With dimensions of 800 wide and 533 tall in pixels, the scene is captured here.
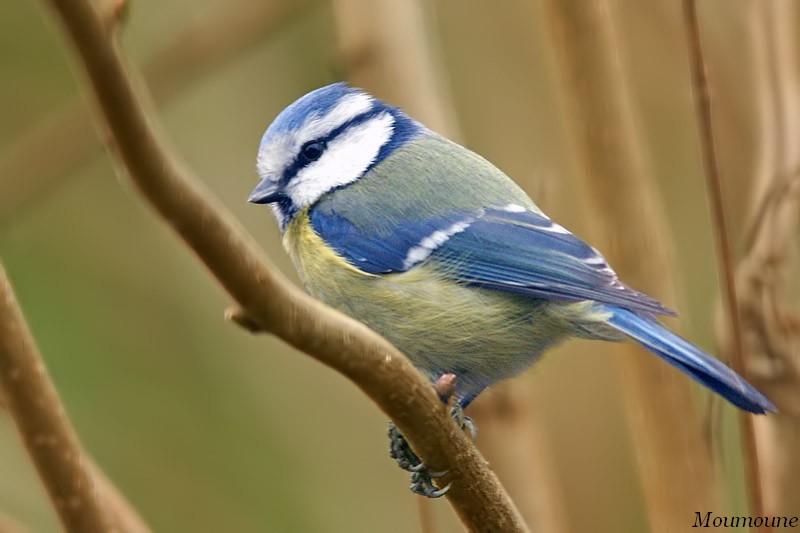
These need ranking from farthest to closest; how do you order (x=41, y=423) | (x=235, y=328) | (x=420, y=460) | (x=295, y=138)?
(x=235, y=328), (x=295, y=138), (x=420, y=460), (x=41, y=423)

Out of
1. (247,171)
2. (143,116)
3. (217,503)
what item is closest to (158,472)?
(217,503)

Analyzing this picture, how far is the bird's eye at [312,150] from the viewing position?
1545 millimetres

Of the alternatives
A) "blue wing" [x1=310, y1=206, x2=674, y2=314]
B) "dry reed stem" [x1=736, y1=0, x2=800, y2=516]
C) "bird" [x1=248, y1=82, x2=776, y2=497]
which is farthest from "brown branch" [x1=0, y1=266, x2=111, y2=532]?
"dry reed stem" [x1=736, y1=0, x2=800, y2=516]

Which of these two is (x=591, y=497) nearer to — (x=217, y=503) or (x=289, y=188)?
(x=217, y=503)

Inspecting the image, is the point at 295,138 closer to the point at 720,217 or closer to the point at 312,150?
the point at 312,150

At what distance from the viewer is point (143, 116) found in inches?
24.8

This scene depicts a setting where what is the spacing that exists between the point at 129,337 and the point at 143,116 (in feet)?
6.81

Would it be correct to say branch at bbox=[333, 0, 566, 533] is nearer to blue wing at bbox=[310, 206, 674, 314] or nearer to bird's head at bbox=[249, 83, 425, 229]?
bird's head at bbox=[249, 83, 425, 229]

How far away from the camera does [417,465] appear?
115 centimetres

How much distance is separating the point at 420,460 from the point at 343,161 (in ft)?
2.03

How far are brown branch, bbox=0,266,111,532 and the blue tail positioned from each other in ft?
2.27

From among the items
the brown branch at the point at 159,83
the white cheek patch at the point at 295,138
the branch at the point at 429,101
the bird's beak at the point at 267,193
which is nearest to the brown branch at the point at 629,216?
the branch at the point at 429,101

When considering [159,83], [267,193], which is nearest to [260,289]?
[267,193]

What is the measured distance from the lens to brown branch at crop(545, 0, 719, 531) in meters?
1.44
